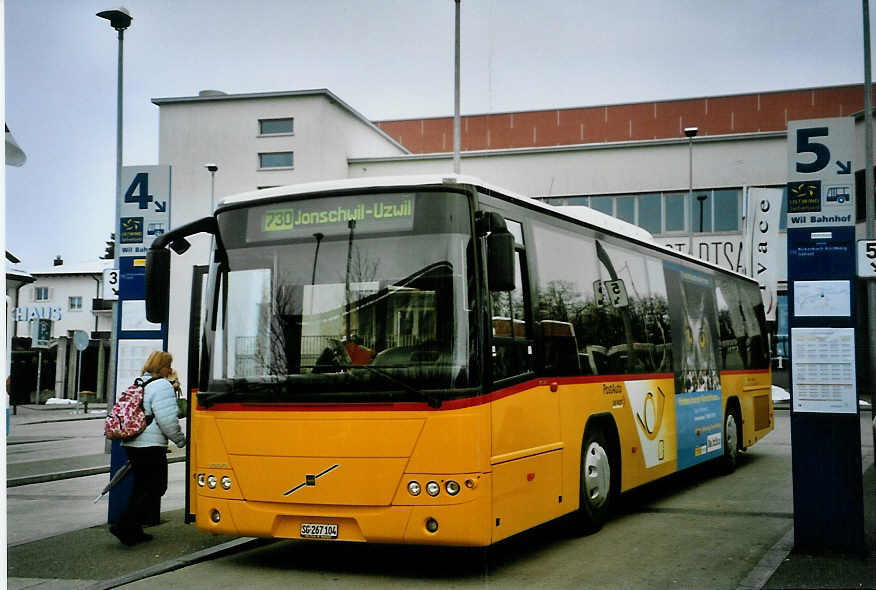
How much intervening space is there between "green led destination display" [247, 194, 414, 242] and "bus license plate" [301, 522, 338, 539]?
7.53ft

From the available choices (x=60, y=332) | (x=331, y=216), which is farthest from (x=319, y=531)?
(x=60, y=332)

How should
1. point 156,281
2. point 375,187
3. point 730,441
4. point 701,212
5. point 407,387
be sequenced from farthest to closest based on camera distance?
point 701,212 < point 730,441 < point 156,281 < point 375,187 < point 407,387

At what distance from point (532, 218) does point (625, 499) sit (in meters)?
5.12

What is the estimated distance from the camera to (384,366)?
25.4ft

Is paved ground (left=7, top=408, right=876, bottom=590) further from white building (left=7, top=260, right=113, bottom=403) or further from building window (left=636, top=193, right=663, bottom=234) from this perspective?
white building (left=7, top=260, right=113, bottom=403)

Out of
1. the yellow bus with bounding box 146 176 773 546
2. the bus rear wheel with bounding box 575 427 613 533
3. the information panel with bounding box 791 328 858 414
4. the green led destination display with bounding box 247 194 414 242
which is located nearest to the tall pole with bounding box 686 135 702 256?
the bus rear wheel with bounding box 575 427 613 533

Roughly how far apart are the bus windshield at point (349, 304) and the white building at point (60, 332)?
125ft

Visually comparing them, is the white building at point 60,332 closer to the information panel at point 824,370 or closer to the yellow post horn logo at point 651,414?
the yellow post horn logo at point 651,414

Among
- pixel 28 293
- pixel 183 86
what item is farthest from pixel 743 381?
pixel 28 293

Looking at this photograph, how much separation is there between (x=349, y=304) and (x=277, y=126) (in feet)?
138

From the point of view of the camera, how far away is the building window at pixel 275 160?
158 ft

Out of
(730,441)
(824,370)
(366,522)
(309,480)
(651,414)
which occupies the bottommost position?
(730,441)

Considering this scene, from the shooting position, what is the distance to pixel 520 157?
43.6m

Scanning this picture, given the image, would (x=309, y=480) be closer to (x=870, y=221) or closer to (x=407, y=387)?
(x=407, y=387)
